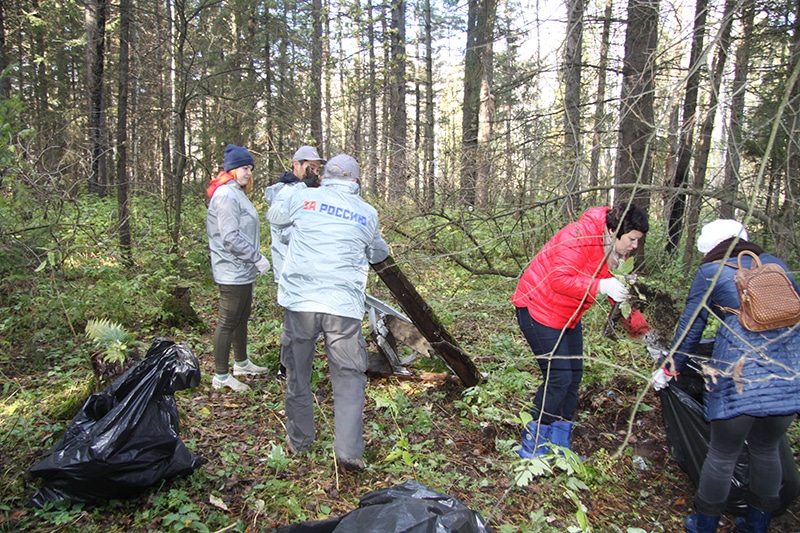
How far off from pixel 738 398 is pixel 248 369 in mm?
3602

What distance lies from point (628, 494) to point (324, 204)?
8.80 feet

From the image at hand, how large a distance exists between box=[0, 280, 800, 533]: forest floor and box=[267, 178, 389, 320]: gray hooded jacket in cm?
97

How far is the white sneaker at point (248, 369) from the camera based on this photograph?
167 inches

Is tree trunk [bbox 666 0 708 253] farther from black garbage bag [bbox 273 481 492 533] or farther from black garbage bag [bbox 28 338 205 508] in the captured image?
black garbage bag [bbox 28 338 205 508]

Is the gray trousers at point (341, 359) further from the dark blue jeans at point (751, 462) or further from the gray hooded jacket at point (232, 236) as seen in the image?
the dark blue jeans at point (751, 462)

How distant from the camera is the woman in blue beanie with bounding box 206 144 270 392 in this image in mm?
3754

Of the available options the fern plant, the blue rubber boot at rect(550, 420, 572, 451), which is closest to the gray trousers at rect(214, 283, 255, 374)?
the fern plant

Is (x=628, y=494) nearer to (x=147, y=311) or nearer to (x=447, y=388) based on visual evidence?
(x=447, y=388)

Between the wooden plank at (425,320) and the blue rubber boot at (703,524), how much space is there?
1.73 metres

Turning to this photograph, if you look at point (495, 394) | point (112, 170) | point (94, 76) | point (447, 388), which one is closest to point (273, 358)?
point (447, 388)

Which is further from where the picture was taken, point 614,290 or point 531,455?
point 531,455

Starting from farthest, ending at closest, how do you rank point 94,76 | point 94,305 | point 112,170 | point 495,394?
point 112,170
point 94,76
point 94,305
point 495,394

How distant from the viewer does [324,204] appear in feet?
9.73

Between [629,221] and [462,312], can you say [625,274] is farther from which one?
[462,312]
